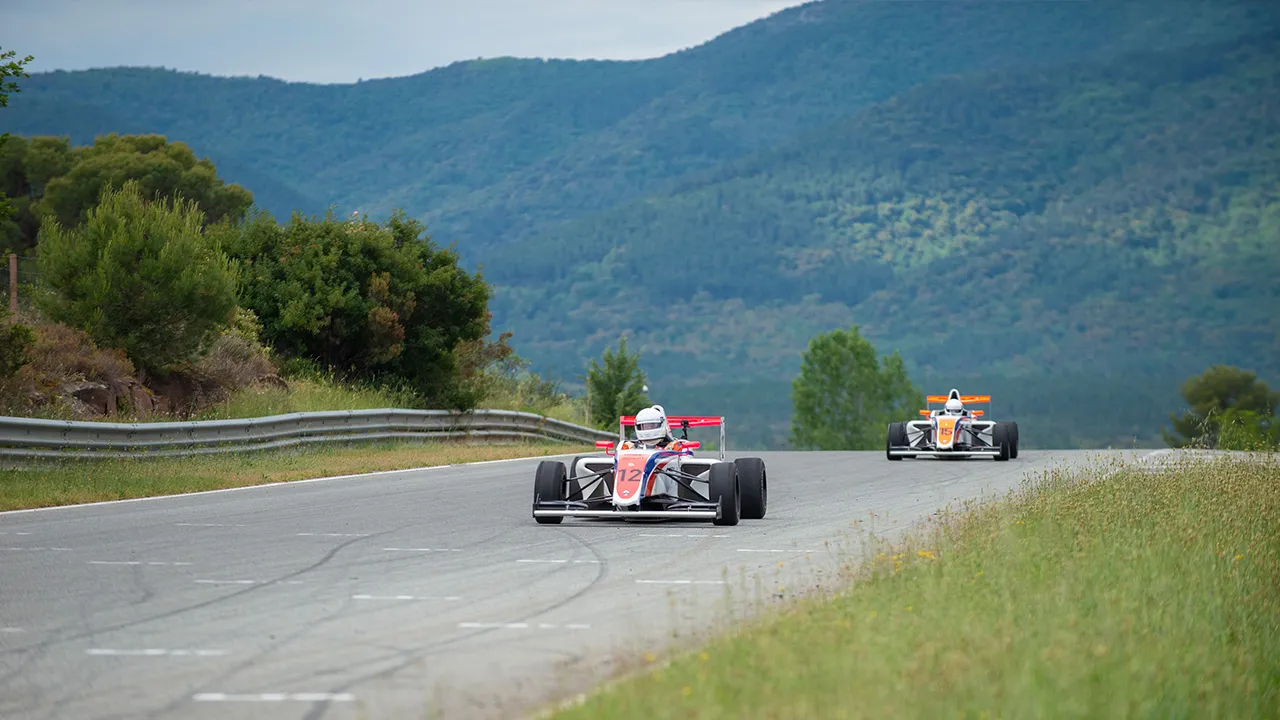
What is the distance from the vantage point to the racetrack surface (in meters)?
→ 8.16

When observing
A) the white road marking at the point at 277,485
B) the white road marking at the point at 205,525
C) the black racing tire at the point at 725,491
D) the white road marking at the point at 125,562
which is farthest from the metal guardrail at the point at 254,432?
the black racing tire at the point at 725,491

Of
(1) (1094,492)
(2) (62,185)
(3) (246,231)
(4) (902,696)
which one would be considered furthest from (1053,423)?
(4) (902,696)

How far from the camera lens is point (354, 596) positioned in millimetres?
11367

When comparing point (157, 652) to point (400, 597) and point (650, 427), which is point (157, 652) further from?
point (650, 427)

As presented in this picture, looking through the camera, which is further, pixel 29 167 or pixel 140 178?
pixel 29 167

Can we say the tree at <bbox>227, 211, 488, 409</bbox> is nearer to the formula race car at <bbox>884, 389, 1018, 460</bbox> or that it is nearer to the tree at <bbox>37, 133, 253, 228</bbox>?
the formula race car at <bbox>884, 389, 1018, 460</bbox>

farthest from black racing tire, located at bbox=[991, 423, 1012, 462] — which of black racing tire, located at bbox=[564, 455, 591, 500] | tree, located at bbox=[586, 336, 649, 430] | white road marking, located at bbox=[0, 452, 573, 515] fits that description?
tree, located at bbox=[586, 336, 649, 430]

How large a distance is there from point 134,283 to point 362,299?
26.3 ft

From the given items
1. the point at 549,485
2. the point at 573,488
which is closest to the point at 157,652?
the point at 549,485

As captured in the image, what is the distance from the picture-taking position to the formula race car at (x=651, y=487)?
56.1ft

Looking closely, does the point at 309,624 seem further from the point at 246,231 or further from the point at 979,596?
the point at 246,231

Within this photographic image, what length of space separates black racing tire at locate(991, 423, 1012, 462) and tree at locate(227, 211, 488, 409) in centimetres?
1172

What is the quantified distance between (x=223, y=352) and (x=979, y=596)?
74.4 feet

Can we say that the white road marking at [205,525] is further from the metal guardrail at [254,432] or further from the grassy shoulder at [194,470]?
the metal guardrail at [254,432]
